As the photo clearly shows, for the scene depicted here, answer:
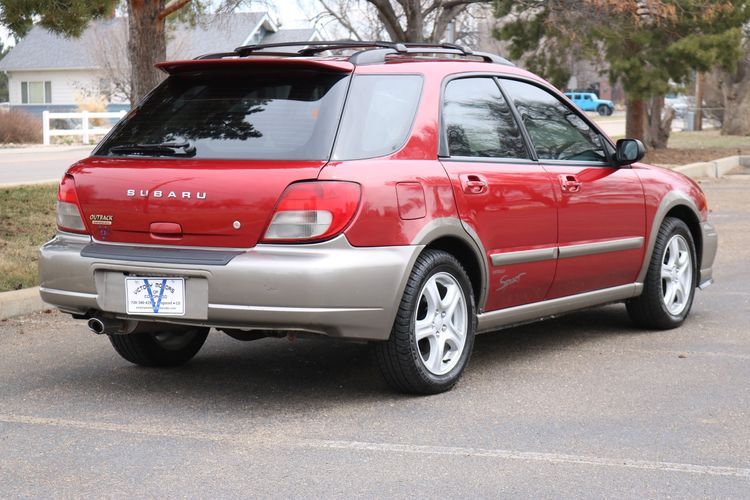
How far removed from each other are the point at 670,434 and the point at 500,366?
1599 millimetres

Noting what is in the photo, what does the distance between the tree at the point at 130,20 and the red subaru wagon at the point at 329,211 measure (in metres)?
4.96

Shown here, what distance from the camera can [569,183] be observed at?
676 cm

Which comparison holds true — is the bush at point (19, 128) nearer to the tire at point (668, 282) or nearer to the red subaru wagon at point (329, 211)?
the tire at point (668, 282)

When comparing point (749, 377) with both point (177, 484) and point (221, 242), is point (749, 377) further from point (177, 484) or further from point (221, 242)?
point (177, 484)

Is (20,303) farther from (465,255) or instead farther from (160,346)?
(465,255)

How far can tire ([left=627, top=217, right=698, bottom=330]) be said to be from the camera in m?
7.55

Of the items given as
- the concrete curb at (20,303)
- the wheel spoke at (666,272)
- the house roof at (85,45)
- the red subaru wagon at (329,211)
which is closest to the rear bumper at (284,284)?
the red subaru wagon at (329,211)

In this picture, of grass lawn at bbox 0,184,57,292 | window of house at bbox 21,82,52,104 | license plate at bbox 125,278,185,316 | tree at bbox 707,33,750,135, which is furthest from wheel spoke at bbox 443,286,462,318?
window of house at bbox 21,82,52,104

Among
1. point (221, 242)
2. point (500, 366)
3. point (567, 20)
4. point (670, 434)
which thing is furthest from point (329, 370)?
point (567, 20)

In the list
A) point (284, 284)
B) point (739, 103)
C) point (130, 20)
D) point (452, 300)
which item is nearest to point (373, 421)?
point (284, 284)

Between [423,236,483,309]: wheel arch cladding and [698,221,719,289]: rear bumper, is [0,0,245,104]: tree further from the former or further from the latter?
[423,236,483,309]: wheel arch cladding

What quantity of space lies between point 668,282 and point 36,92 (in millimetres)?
60679

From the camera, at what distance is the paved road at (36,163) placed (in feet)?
65.8

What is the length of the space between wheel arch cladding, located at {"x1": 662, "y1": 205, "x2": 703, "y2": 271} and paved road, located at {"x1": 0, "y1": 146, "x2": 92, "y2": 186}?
35.8 ft
